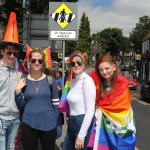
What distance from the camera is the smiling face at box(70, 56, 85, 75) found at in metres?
4.54

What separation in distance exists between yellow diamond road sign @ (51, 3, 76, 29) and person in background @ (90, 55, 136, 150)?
3.87m

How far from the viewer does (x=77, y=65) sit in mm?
4566

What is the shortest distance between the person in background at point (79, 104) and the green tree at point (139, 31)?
117 meters

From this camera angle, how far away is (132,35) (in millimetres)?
124688

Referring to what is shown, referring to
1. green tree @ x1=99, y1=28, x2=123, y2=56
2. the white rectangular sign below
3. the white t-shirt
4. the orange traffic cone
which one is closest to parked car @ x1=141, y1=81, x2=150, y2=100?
the white rectangular sign below

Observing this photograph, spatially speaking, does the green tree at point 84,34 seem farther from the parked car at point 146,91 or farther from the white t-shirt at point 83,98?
the white t-shirt at point 83,98

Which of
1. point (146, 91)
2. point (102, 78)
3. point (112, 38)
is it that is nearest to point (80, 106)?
point (102, 78)

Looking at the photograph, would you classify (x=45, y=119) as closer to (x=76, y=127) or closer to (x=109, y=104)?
(x=76, y=127)

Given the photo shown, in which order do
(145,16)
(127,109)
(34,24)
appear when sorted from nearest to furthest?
(127,109) → (34,24) → (145,16)

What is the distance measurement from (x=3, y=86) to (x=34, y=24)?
19.9 ft

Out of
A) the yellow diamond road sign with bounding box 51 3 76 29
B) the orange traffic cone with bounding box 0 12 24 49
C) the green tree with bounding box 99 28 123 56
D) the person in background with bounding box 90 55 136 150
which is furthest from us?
the green tree with bounding box 99 28 123 56

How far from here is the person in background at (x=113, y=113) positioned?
4.19m

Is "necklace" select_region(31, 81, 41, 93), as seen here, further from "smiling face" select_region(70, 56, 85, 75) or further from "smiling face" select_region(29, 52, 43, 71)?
"smiling face" select_region(70, 56, 85, 75)

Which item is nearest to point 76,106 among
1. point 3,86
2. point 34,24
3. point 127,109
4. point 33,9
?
point 127,109
